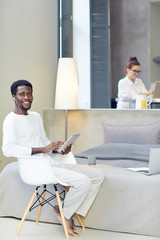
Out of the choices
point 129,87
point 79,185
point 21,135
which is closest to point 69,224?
point 79,185

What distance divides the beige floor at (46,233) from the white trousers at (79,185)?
19cm

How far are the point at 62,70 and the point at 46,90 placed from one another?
54 cm

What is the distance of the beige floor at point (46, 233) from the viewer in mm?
4105

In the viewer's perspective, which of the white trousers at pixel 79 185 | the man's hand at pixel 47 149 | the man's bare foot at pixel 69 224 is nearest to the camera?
the white trousers at pixel 79 185

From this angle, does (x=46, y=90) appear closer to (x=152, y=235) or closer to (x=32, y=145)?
(x=32, y=145)

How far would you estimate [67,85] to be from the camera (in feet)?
23.6

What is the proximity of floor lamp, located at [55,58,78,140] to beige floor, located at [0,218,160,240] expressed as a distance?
2827mm

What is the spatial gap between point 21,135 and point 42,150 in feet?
0.80

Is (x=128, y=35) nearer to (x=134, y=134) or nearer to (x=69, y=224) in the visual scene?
(x=134, y=134)

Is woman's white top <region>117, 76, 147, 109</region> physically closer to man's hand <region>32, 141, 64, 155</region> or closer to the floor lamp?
the floor lamp

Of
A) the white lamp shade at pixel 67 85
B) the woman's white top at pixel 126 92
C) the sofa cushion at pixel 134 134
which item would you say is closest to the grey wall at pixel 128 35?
the woman's white top at pixel 126 92

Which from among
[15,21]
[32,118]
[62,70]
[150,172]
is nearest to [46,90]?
[62,70]

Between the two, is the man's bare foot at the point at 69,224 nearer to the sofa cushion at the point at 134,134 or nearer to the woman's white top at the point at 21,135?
the woman's white top at the point at 21,135

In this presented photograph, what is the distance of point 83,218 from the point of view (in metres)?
4.43
